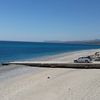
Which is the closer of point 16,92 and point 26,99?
point 26,99

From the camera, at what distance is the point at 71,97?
13.9 metres

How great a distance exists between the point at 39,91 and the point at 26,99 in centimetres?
182

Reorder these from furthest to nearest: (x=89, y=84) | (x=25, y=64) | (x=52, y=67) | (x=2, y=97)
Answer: (x=25, y=64), (x=52, y=67), (x=89, y=84), (x=2, y=97)

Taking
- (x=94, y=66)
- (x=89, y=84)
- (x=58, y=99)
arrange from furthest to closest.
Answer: (x=94, y=66) < (x=89, y=84) < (x=58, y=99)

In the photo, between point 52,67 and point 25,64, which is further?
point 25,64

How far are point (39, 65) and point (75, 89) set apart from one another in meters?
17.1

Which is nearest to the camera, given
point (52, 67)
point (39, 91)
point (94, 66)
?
point (39, 91)

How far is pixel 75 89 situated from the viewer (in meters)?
15.7

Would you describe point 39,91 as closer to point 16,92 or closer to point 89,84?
point 16,92

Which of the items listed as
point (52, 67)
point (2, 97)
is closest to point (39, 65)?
point (52, 67)

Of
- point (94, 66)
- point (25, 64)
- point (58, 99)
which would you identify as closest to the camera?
point (58, 99)

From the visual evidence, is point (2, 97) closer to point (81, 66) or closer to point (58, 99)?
point (58, 99)

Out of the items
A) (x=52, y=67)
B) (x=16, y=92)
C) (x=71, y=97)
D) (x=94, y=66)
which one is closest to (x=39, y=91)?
(x=16, y=92)

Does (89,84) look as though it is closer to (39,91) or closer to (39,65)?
(39,91)
